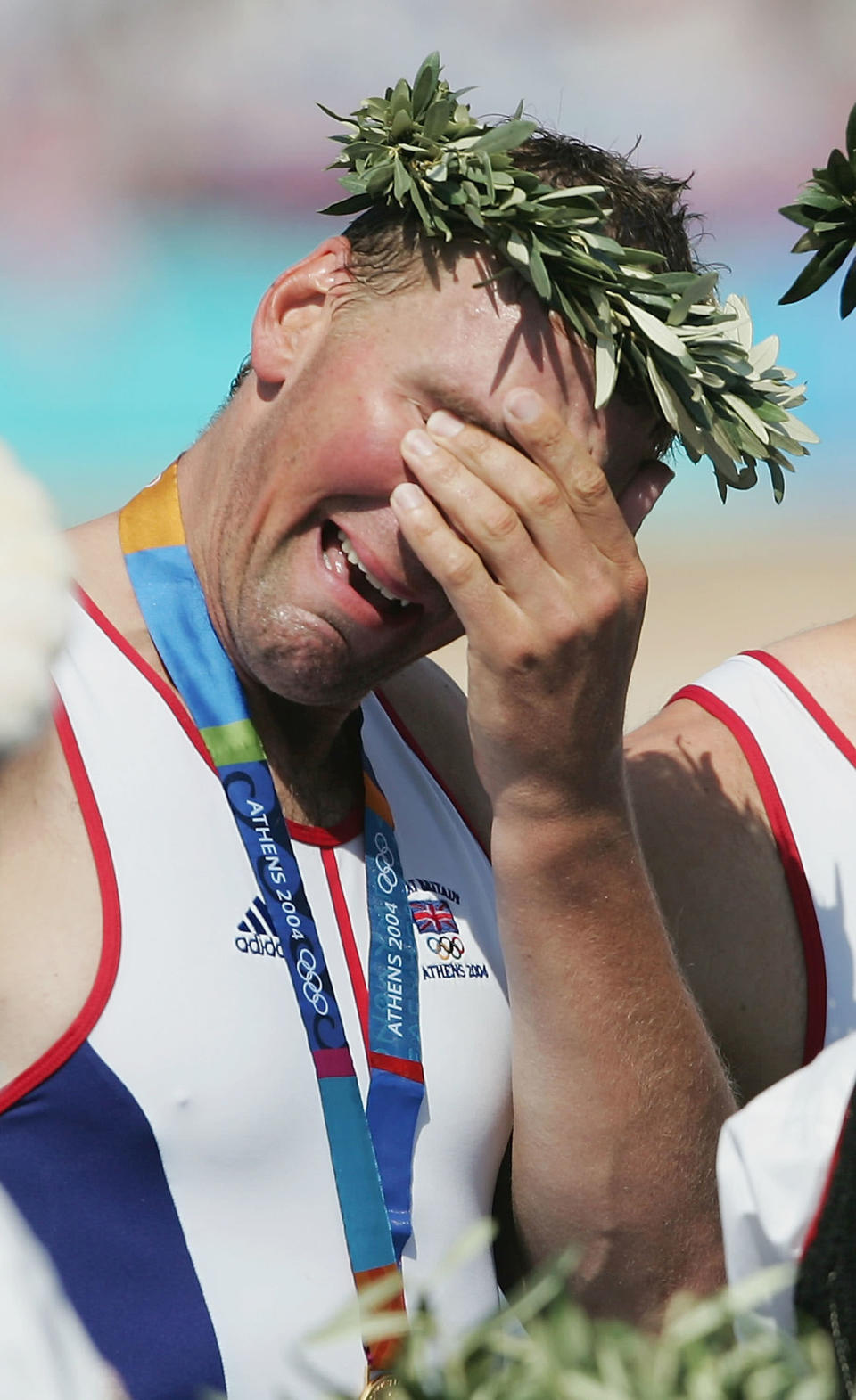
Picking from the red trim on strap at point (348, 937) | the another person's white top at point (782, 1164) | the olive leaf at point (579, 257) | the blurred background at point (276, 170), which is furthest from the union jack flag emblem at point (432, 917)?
the blurred background at point (276, 170)

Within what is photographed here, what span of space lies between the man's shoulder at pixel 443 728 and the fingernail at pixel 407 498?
1.49 feet

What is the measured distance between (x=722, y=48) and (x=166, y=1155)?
467 inches

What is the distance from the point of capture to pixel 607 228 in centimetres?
215

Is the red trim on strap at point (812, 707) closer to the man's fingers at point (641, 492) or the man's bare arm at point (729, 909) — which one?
the man's bare arm at point (729, 909)

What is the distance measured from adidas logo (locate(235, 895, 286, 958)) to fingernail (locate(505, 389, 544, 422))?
687mm

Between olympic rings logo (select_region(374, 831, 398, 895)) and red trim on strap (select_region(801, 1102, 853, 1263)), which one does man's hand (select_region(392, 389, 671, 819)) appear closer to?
olympic rings logo (select_region(374, 831, 398, 895))

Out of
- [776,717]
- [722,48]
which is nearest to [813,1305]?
[776,717]

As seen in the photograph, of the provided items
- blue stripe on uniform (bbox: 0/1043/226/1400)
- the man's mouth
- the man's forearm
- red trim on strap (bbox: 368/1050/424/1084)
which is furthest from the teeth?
blue stripe on uniform (bbox: 0/1043/226/1400)

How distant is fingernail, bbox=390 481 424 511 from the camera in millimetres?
1924

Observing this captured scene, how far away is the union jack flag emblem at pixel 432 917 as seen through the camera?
2.13 meters

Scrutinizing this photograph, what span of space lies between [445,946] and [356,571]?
530mm

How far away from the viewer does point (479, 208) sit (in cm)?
204

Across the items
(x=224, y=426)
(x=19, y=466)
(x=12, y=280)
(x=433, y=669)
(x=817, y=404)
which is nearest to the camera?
(x=19, y=466)

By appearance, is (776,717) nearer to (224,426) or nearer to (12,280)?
(224,426)
